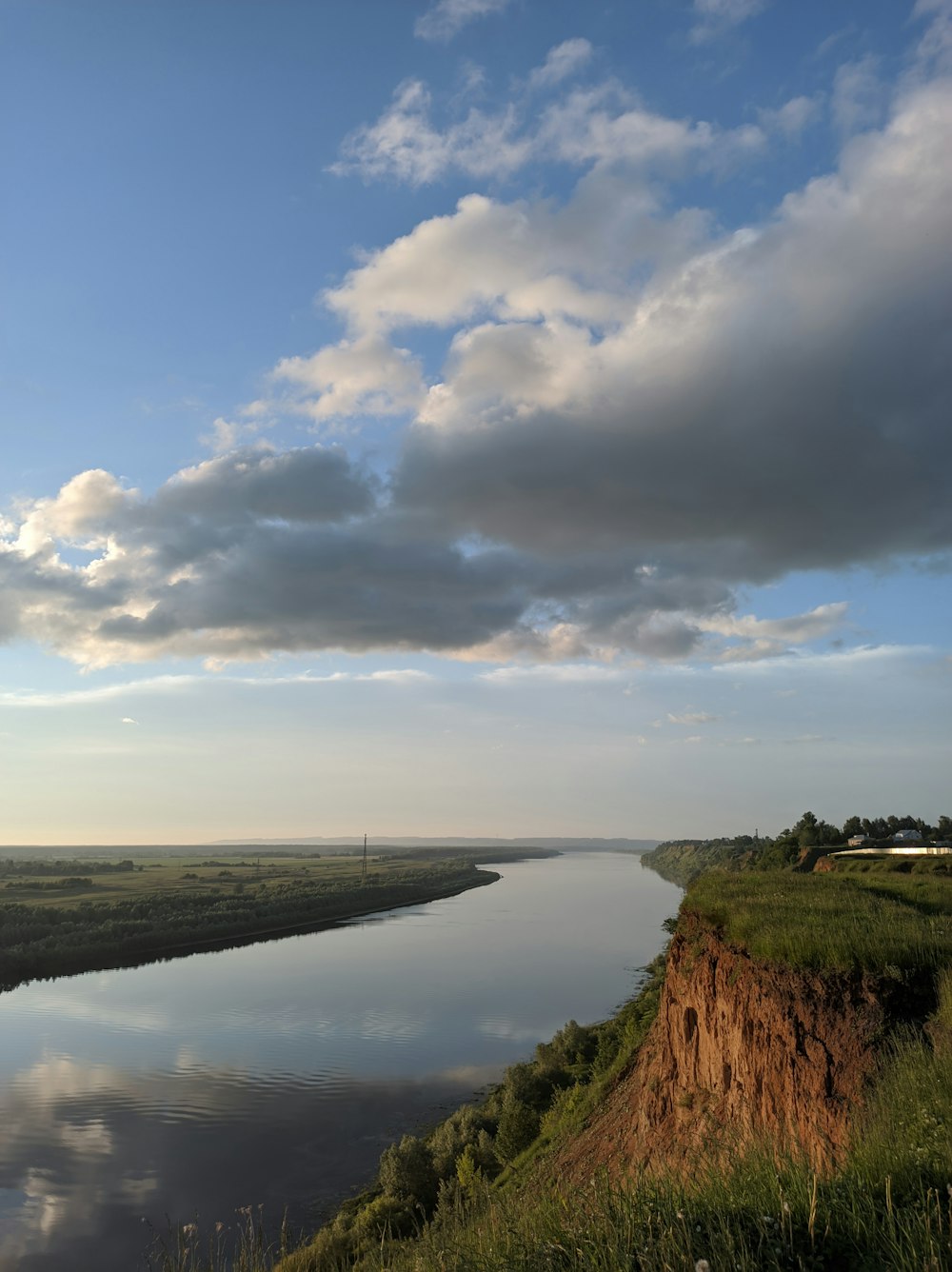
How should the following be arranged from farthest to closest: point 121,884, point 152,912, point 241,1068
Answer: point 121,884
point 152,912
point 241,1068

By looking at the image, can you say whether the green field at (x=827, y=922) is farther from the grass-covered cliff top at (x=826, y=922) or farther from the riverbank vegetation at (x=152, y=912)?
the riverbank vegetation at (x=152, y=912)

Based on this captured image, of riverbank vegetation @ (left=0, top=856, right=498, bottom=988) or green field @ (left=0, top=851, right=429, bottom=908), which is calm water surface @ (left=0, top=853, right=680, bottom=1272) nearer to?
riverbank vegetation @ (left=0, top=856, right=498, bottom=988)

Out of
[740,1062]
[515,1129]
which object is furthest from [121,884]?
[740,1062]

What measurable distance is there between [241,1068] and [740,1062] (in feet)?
84.5

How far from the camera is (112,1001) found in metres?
45.0

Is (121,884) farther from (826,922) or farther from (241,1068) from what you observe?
(826,922)

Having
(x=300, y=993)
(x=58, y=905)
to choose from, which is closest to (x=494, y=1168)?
(x=300, y=993)

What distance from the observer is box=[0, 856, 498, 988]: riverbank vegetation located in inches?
2228

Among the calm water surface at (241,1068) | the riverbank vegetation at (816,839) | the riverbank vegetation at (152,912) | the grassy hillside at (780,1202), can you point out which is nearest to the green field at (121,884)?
the riverbank vegetation at (152,912)

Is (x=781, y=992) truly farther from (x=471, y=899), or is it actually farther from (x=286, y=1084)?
(x=471, y=899)

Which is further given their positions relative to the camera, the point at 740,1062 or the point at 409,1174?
the point at 409,1174

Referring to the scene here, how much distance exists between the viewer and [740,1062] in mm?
13898

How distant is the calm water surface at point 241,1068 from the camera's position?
21203 millimetres

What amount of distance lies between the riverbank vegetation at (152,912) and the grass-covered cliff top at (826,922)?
50.3 metres
